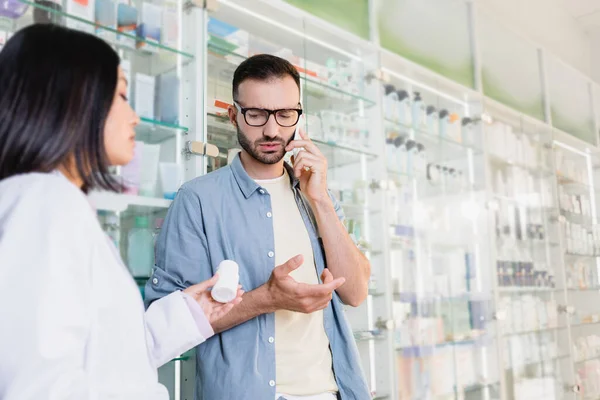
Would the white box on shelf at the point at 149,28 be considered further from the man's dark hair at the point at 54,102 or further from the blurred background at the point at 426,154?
the man's dark hair at the point at 54,102

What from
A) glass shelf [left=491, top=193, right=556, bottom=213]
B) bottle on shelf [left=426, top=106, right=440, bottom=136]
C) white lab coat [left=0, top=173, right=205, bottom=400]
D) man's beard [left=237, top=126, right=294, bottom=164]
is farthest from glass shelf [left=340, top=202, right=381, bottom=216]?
white lab coat [left=0, top=173, right=205, bottom=400]

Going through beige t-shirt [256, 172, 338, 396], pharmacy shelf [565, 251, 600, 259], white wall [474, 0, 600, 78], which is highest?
white wall [474, 0, 600, 78]

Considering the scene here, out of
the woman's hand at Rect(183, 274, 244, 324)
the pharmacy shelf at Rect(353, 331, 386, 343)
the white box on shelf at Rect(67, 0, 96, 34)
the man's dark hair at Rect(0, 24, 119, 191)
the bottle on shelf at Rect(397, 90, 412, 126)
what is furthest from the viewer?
the bottle on shelf at Rect(397, 90, 412, 126)

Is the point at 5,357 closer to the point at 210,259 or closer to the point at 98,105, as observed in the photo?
the point at 98,105

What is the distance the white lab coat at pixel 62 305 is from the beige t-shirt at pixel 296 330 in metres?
0.78

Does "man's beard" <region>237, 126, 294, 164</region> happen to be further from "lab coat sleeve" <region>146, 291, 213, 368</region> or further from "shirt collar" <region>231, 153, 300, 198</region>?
"lab coat sleeve" <region>146, 291, 213, 368</region>

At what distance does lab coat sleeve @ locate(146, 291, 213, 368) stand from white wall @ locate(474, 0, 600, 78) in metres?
4.26

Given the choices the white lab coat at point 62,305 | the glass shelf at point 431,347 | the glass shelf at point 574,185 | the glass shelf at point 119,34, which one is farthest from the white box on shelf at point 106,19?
the glass shelf at point 574,185

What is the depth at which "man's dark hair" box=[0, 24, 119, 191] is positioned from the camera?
89 centimetres

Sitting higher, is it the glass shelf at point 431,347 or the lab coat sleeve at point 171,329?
the lab coat sleeve at point 171,329

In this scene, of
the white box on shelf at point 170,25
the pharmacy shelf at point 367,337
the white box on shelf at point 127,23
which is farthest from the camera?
the pharmacy shelf at point 367,337

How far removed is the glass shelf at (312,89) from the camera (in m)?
2.46

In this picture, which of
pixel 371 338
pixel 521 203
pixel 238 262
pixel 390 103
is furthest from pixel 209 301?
pixel 521 203

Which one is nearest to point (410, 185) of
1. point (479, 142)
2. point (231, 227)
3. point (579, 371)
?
point (479, 142)
